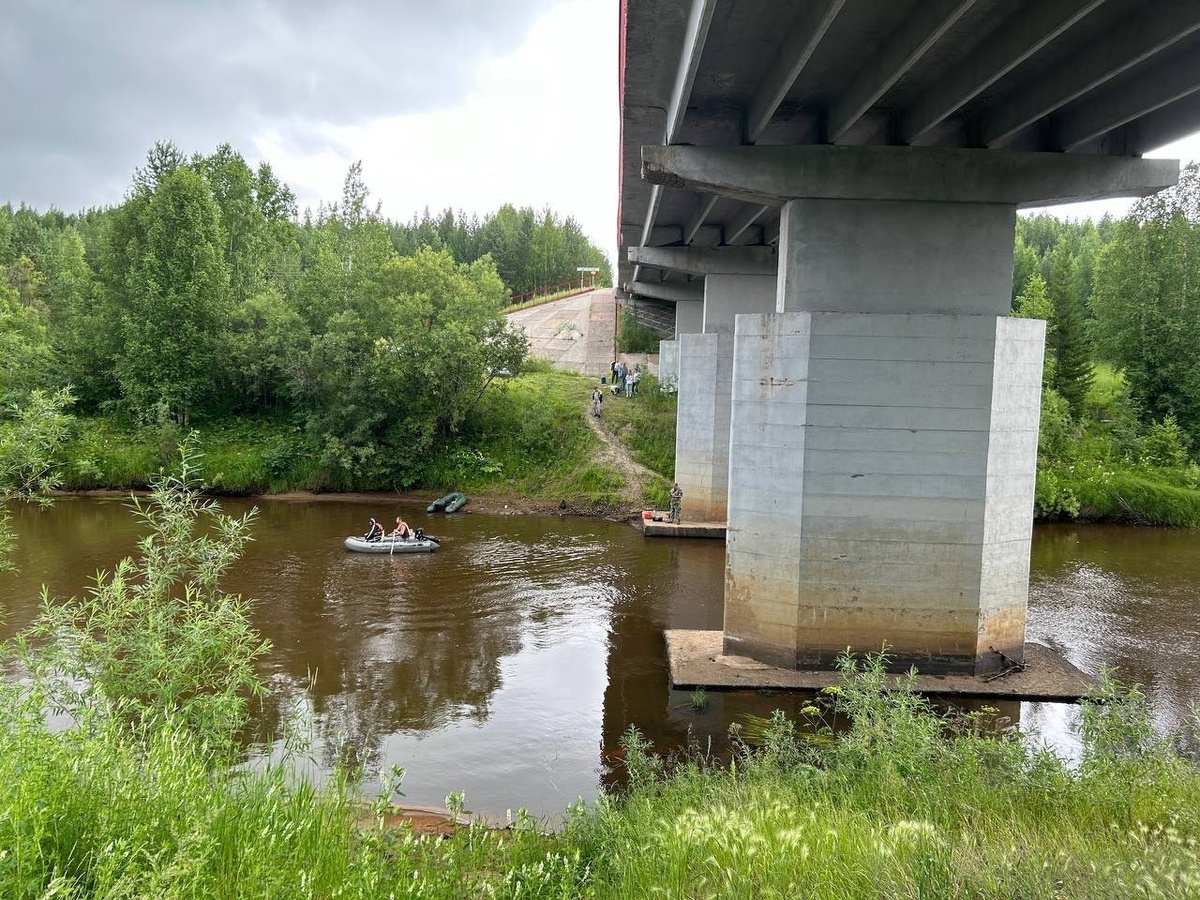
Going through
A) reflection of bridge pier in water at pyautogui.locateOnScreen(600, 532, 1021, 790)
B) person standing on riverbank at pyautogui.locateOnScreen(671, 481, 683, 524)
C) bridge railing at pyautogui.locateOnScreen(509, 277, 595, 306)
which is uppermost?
bridge railing at pyautogui.locateOnScreen(509, 277, 595, 306)

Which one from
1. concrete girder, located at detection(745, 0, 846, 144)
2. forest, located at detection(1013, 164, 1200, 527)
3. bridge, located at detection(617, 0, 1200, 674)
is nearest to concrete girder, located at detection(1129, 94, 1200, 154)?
bridge, located at detection(617, 0, 1200, 674)

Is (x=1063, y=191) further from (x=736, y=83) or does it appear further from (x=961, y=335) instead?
(x=736, y=83)

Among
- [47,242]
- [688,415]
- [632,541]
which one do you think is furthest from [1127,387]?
[47,242]

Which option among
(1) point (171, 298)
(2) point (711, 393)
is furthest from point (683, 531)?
(1) point (171, 298)

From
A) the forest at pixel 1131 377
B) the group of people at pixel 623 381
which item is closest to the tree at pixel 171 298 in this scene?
the group of people at pixel 623 381

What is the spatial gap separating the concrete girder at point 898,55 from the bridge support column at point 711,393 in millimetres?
13072

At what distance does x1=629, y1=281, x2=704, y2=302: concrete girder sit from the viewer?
3578 centimetres

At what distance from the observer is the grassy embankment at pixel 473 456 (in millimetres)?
32375

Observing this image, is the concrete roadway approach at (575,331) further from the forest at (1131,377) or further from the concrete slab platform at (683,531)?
the forest at (1131,377)

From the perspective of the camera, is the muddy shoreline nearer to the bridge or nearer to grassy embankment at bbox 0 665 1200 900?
the bridge

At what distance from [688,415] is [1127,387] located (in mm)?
24127

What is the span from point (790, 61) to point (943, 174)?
4.28 m

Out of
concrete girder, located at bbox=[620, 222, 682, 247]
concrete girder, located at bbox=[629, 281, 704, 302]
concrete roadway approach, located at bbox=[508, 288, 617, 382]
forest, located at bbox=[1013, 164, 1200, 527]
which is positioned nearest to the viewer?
concrete girder, located at bbox=[620, 222, 682, 247]

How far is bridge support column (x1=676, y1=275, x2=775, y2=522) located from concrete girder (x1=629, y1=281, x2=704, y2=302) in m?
8.46
